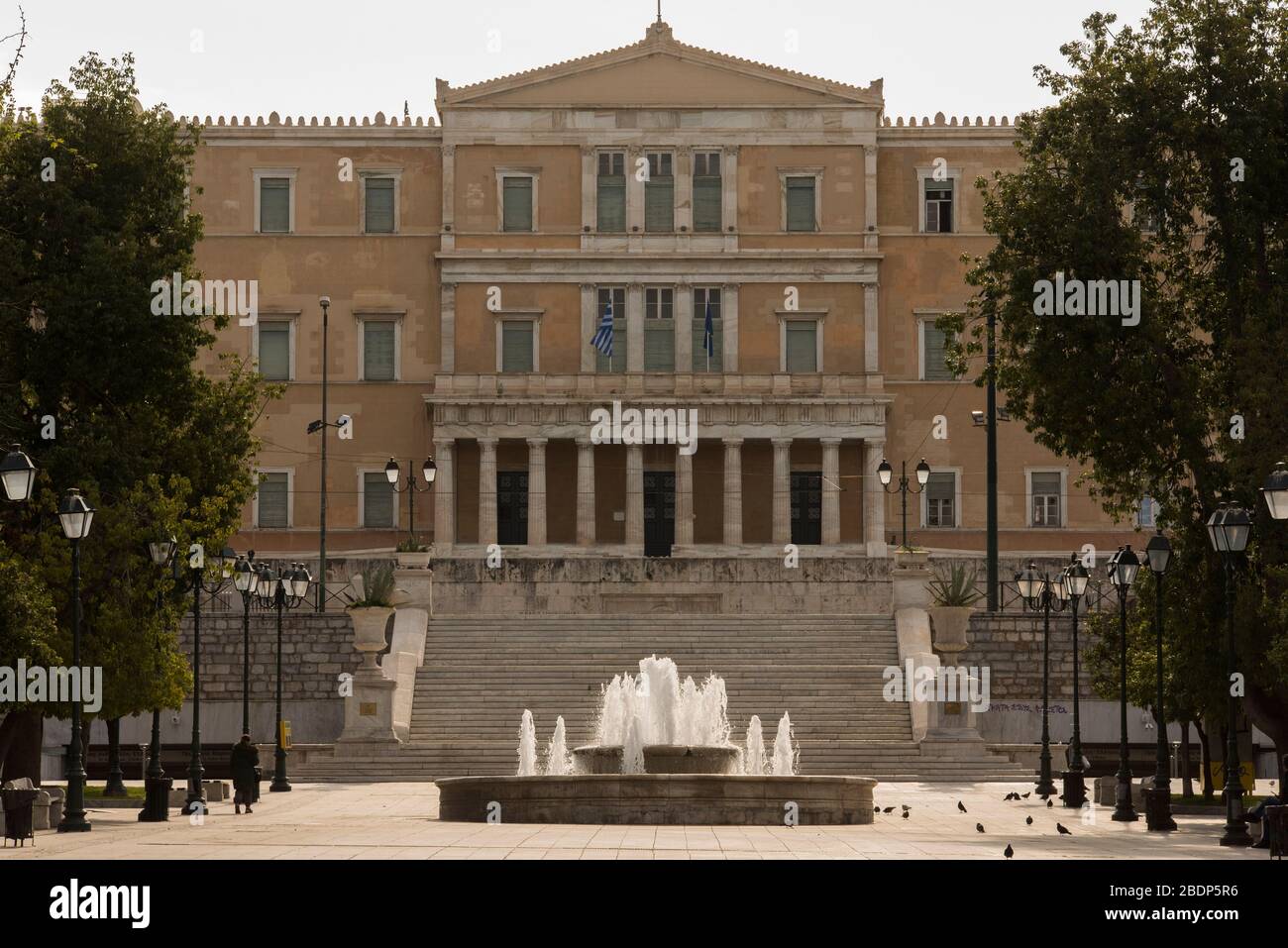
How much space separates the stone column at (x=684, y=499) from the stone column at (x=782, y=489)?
2.35 m

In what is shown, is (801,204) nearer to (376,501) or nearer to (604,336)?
(604,336)

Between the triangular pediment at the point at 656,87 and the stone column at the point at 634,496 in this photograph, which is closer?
the stone column at the point at 634,496

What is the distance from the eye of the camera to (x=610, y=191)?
62.4 metres

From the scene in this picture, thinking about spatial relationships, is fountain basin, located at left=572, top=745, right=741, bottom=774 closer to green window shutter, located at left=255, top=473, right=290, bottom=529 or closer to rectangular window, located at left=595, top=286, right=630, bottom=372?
rectangular window, located at left=595, top=286, right=630, bottom=372

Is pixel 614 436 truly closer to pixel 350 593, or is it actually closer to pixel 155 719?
pixel 350 593

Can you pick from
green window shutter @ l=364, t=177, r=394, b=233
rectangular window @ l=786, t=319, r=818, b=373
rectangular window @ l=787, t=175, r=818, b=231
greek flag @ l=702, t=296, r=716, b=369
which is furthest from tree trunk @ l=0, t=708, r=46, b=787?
rectangular window @ l=787, t=175, r=818, b=231

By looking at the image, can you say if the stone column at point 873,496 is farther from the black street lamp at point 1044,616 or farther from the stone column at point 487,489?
the black street lamp at point 1044,616

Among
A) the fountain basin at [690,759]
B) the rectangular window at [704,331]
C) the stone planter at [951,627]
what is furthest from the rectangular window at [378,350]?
the fountain basin at [690,759]

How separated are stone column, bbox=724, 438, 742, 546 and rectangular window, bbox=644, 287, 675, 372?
2.86 meters

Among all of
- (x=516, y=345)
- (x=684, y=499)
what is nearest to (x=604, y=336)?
(x=516, y=345)

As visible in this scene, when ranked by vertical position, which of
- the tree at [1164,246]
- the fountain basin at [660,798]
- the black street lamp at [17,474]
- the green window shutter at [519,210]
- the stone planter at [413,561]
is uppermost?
the green window shutter at [519,210]

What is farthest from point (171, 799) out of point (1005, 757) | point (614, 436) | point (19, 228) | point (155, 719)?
point (614, 436)

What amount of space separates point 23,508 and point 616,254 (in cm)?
2979

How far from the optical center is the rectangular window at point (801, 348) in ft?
204
